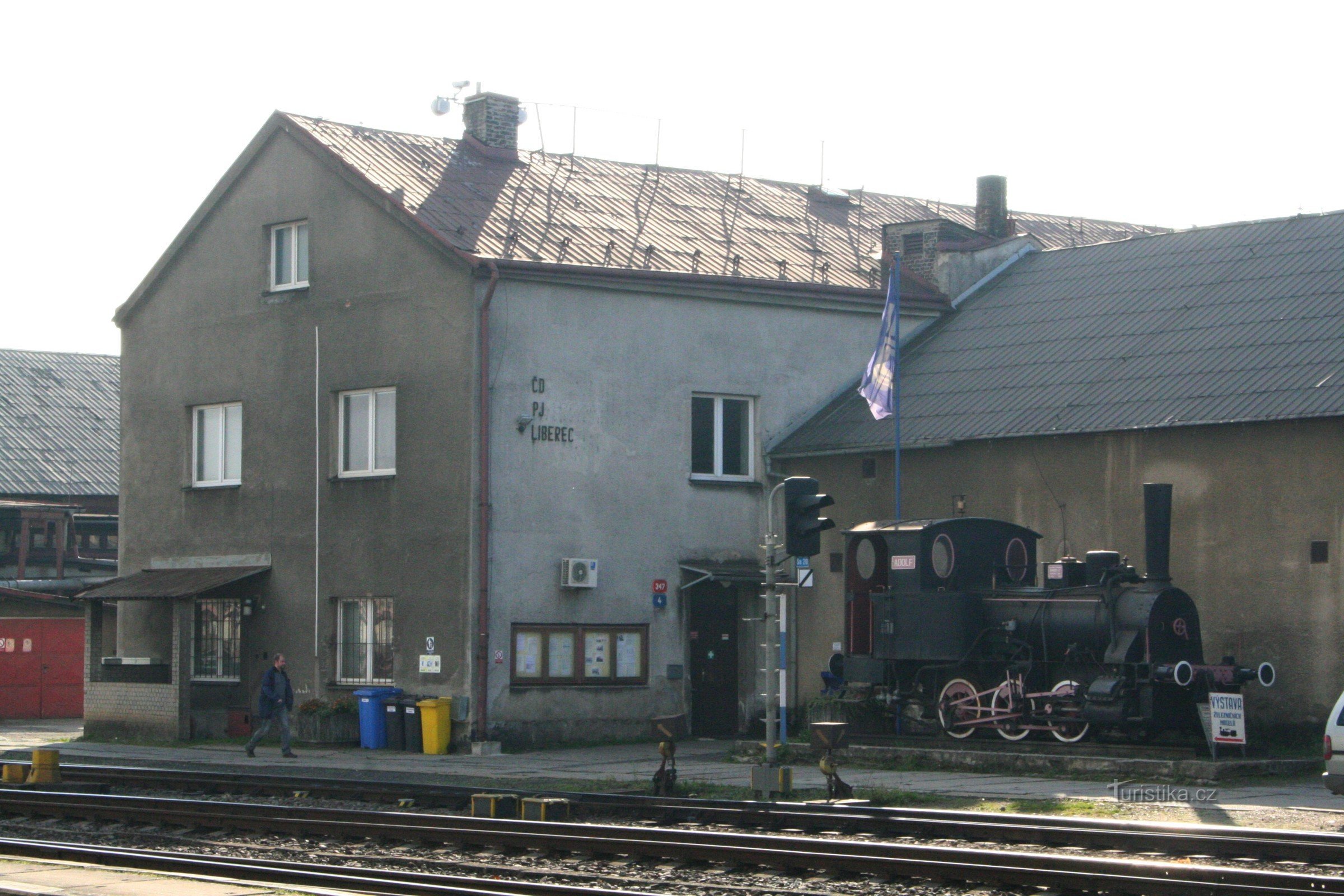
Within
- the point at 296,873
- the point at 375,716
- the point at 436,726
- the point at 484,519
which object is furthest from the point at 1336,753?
the point at 375,716

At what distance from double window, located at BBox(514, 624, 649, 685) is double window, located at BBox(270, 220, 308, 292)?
713cm

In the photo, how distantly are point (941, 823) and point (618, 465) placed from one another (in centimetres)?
1254

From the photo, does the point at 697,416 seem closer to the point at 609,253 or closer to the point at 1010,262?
the point at 609,253

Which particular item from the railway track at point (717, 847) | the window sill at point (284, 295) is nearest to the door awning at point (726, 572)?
the window sill at point (284, 295)

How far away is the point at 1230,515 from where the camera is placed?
2181cm

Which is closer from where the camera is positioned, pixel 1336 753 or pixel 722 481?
pixel 1336 753

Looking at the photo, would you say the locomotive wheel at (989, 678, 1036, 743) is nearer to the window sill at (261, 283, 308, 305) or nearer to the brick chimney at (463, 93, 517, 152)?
the window sill at (261, 283, 308, 305)

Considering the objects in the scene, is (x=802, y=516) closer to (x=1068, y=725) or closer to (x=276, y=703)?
(x=1068, y=725)

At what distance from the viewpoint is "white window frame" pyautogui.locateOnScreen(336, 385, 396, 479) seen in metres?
26.3

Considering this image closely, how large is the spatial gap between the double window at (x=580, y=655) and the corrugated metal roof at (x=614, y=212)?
539cm

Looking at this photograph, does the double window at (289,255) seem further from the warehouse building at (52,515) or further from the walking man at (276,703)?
the warehouse building at (52,515)

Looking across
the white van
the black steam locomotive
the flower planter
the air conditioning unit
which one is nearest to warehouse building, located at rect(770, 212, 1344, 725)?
the black steam locomotive

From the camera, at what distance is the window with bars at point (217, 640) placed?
28.5 m

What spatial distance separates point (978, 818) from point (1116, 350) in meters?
12.0
